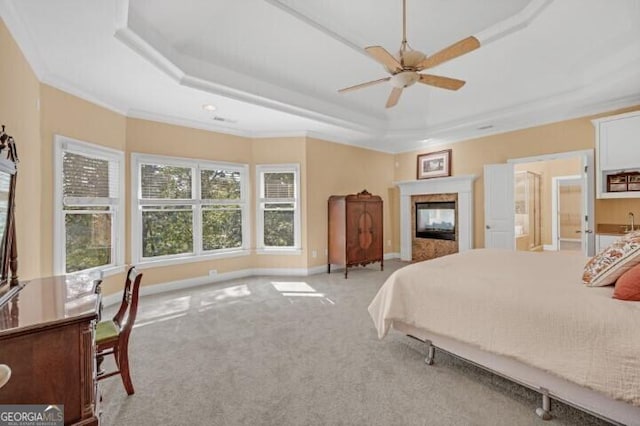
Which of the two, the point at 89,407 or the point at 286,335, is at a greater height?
the point at 89,407

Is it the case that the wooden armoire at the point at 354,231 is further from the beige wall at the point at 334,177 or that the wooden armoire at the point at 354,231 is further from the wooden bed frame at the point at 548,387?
the wooden bed frame at the point at 548,387

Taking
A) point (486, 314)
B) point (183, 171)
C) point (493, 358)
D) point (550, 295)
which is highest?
point (183, 171)

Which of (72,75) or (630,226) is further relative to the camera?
(630,226)

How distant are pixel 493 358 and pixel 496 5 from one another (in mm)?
3225

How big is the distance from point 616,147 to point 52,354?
6.02 m

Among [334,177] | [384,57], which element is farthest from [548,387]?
[334,177]

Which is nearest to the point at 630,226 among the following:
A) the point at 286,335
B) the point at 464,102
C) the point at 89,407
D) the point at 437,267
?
the point at 464,102

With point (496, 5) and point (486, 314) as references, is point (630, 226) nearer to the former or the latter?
point (496, 5)

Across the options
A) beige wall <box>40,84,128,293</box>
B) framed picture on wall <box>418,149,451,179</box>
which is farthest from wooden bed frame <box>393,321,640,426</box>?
framed picture on wall <box>418,149,451,179</box>

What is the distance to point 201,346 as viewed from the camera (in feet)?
8.91

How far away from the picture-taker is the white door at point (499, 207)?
514cm

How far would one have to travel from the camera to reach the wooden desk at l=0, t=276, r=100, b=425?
124cm

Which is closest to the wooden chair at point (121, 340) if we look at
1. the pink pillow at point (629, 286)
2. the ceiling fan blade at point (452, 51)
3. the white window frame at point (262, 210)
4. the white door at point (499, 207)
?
the ceiling fan blade at point (452, 51)
